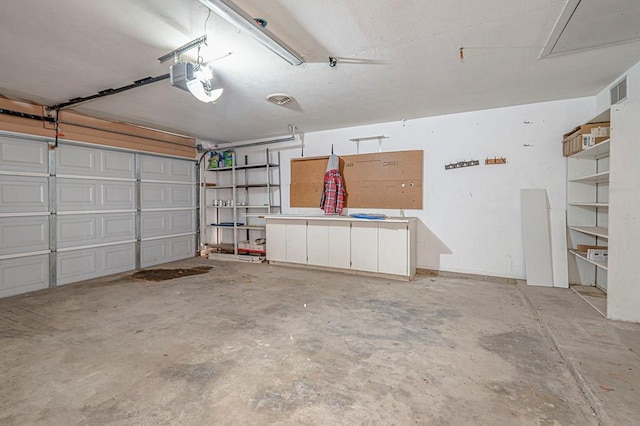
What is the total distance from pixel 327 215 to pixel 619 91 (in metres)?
3.94

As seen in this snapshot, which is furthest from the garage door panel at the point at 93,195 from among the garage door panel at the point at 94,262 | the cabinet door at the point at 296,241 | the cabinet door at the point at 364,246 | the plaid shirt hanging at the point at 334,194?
the cabinet door at the point at 364,246

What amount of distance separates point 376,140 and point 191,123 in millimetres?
3181

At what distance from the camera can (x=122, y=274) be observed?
15.3ft

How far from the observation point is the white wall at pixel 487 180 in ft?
12.5

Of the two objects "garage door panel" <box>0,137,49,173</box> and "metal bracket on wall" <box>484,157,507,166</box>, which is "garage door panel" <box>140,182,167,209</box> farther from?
"metal bracket on wall" <box>484,157,507,166</box>

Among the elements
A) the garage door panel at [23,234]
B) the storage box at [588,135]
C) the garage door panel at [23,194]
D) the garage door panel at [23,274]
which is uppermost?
the storage box at [588,135]

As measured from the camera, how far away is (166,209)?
5.51 meters

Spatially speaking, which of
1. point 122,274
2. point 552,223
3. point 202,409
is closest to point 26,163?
point 122,274

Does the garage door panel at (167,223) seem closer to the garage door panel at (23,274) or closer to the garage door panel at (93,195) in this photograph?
the garage door panel at (93,195)

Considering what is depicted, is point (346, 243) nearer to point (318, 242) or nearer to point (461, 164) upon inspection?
point (318, 242)

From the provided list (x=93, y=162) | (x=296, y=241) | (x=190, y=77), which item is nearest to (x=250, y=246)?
(x=296, y=241)

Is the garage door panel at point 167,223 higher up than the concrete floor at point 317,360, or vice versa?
the garage door panel at point 167,223

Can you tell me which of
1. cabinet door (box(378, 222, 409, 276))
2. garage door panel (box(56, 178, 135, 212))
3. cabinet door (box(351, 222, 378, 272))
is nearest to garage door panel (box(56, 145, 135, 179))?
garage door panel (box(56, 178, 135, 212))

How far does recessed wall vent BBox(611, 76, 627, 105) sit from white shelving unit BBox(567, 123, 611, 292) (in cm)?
64
